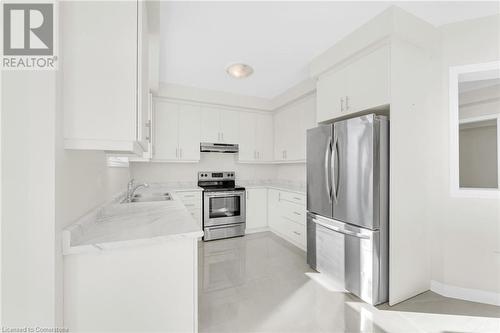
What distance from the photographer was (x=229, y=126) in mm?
4027

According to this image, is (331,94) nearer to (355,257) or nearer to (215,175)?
(355,257)

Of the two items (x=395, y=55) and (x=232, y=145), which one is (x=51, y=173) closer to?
(x=395, y=55)

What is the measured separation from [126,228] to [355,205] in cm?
185

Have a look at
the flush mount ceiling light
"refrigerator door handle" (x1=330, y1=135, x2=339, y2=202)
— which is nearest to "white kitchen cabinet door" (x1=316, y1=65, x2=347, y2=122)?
"refrigerator door handle" (x1=330, y1=135, x2=339, y2=202)

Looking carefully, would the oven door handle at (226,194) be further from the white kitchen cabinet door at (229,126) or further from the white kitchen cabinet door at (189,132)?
the white kitchen cabinet door at (229,126)

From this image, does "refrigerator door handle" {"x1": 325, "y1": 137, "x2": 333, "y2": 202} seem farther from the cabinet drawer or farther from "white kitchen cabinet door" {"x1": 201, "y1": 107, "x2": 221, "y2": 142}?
"white kitchen cabinet door" {"x1": 201, "y1": 107, "x2": 221, "y2": 142}

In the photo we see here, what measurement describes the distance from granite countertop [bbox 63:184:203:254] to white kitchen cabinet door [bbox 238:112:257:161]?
2.55 metres

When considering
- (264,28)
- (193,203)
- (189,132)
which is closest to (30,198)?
(264,28)

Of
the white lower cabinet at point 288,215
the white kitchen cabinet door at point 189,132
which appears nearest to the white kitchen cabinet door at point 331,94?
the white lower cabinet at point 288,215

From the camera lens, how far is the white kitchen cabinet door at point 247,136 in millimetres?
4137

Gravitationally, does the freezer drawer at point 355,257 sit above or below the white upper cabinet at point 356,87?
below

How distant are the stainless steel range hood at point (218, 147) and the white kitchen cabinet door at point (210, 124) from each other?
94mm

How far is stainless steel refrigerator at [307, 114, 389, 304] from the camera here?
1812 mm

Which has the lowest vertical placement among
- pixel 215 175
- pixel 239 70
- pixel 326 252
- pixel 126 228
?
pixel 326 252
